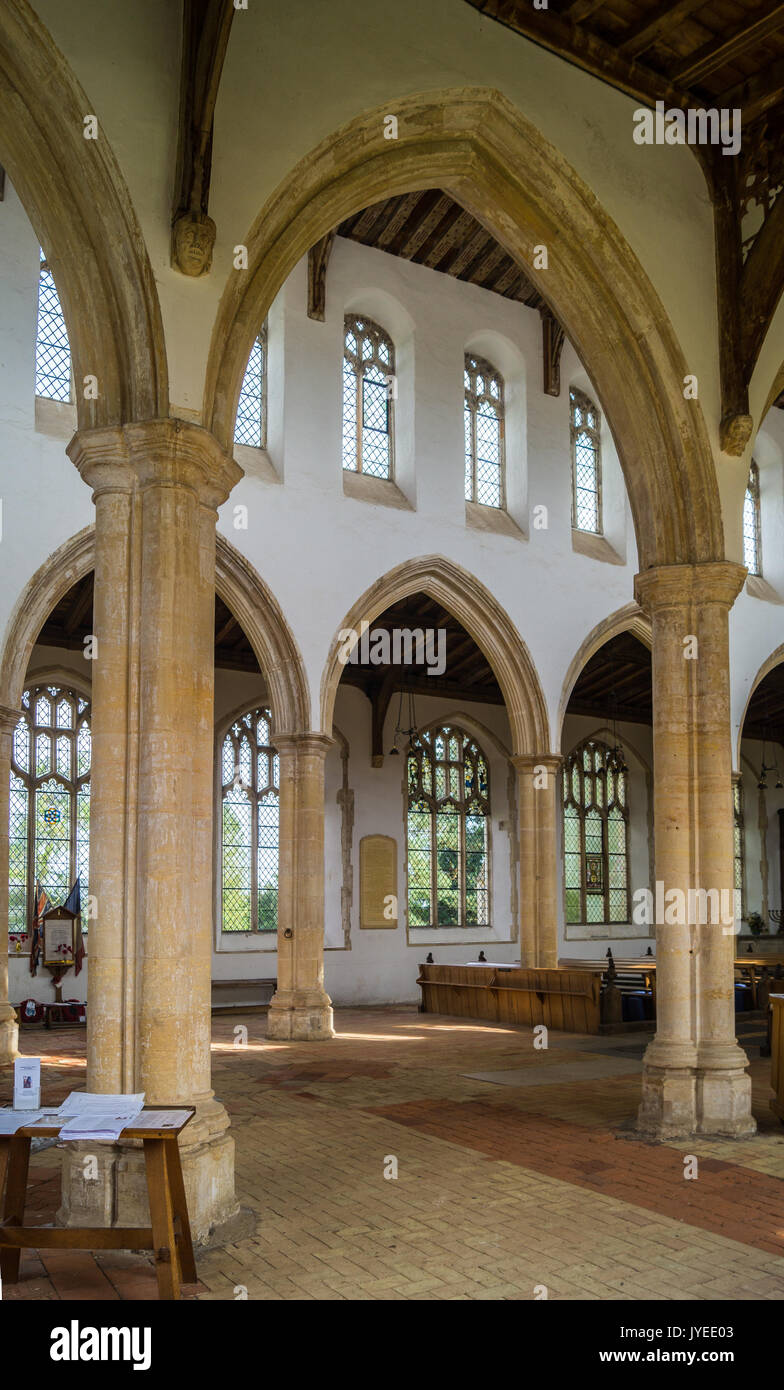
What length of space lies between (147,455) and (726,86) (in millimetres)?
4916

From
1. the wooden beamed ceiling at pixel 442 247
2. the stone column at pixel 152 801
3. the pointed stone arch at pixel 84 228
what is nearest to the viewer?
the stone column at pixel 152 801

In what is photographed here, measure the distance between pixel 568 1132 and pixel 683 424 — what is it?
4574 mm

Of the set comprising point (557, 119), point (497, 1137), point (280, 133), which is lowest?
point (497, 1137)

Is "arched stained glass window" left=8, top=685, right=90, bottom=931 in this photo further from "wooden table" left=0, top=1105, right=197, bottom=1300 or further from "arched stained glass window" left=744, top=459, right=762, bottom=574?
"wooden table" left=0, top=1105, right=197, bottom=1300

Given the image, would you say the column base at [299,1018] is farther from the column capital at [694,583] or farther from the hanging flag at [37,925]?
the column capital at [694,583]

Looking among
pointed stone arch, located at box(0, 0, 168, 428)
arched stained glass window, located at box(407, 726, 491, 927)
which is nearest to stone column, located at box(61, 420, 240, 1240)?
pointed stone arch, located at box(0, 0, 168, 428)

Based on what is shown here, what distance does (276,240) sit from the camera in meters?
6.17

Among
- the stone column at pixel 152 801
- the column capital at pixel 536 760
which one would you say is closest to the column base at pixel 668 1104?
the stone column at pixel 152 801

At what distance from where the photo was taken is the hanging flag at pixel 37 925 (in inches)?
565

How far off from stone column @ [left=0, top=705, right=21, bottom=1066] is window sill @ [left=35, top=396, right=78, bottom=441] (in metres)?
2.80

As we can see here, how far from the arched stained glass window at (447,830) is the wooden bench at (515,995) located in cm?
276

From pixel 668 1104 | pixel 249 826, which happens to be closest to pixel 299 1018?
pixel 249 826
